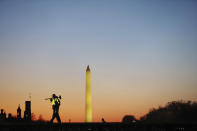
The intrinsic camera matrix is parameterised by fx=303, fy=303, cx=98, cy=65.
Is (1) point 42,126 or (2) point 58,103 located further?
(2) point 58,103

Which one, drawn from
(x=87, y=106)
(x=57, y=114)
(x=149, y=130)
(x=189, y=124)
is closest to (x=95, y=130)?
(x=57, y=114)

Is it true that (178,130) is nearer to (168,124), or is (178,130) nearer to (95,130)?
(168,124)

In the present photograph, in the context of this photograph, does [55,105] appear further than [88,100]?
No

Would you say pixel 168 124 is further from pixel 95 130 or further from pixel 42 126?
pixel 42 126

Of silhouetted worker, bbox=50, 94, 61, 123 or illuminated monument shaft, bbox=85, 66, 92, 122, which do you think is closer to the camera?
silhouetted worker, bbox=50, 94, 61, 123

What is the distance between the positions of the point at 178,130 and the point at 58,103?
8322 mm

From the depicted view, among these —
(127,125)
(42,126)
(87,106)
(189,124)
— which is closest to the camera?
(42,126)

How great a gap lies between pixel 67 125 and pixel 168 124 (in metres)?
5.96

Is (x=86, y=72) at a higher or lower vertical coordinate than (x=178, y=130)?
higher

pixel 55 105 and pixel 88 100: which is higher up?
pixel 88 100

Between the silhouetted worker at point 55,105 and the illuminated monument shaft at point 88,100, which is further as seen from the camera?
the illuminated monument shaft at point 88,100

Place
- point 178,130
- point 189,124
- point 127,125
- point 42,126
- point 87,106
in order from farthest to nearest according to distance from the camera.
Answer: point 87,106, point 178,130, point 189,124, point 127,125, point 42,126

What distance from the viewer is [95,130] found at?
19.2 meters

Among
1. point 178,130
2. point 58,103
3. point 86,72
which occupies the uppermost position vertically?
point 86,72
